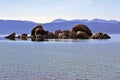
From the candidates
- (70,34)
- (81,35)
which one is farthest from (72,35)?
(81,35)

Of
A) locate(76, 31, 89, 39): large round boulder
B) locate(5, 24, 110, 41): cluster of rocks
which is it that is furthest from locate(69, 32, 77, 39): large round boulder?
locate(76, 31, 89, 39): large round boulder

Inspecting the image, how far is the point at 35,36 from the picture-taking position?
13712 centimetres

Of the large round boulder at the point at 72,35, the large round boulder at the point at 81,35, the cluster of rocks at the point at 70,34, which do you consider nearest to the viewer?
the large round boulder at the point at 81,35

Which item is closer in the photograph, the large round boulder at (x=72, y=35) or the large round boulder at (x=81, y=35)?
the large round boulder at (x=81, y=35)

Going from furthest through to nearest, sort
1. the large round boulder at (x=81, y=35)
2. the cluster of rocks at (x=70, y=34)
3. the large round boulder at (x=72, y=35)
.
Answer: the large round boulder at (x=72, y=35)
the cluster of rocks at (x=70, y=34)
the large round boulder at (x=81, y=35)

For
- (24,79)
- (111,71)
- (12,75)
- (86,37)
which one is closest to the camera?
(24,79)

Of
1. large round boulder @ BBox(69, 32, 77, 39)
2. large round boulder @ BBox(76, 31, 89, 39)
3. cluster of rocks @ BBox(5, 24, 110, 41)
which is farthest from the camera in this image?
large round boulder @ BBox(69, 32, 77, 39)

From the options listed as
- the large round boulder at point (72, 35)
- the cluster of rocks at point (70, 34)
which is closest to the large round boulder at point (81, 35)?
the cluster of rocks at point (70, 34)

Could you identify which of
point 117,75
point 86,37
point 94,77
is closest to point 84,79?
point 94,77

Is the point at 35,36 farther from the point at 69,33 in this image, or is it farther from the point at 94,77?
A: the point at 94,77

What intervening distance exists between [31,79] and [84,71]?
25.7ft

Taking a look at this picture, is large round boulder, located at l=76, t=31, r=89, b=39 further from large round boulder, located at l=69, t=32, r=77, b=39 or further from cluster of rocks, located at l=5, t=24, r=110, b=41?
large round boulder, located at l=69, t=32, r=77, b=39

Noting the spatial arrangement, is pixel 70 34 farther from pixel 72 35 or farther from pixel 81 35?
pixel 81 35

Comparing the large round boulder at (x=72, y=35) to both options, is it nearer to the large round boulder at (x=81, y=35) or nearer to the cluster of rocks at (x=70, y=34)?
the cluster of rocks at (x=70, y=34)
